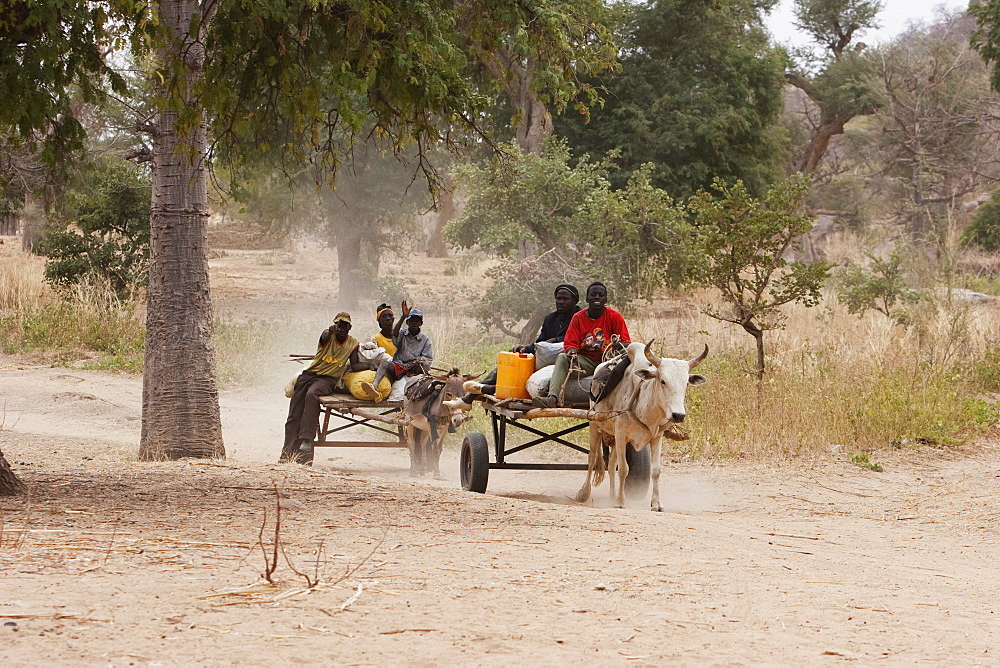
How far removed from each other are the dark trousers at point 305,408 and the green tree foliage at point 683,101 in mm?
12999

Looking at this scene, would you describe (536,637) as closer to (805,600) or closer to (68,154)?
(805,600)

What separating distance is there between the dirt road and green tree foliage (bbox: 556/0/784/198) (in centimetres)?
1506

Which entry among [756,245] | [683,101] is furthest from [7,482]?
[683,101]

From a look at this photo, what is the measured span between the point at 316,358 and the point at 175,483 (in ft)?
14.0

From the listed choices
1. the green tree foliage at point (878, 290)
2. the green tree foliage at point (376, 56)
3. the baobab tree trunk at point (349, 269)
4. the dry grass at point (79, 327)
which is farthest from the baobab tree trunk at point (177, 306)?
the baobab tree trunk at point (349, 269)

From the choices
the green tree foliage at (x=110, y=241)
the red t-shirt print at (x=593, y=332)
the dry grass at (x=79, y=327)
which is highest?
the green tree foliage at (x=110, y=241)

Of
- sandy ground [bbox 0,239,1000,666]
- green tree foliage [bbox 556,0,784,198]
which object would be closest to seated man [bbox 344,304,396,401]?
sandy ground [bbox 0,239,1000,666]

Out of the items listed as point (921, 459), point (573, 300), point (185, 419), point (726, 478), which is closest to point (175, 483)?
point (185, 419)

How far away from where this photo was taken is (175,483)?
8.52 metres

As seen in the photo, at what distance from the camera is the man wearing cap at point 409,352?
1261cm

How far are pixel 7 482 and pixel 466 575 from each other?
12.5ft

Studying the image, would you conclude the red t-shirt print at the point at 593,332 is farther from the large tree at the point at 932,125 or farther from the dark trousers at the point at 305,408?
the large tree at the point at 932,125

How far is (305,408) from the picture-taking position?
12.2 m

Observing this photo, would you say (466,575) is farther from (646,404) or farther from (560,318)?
(560,318)
